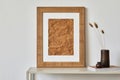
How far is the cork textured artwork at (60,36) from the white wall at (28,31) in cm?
16

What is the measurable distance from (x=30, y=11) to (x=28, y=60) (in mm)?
487

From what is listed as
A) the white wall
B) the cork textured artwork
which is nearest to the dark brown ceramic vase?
the white wall

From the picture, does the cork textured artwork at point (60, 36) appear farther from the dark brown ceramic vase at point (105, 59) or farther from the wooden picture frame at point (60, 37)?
the dark brown ceramic vase at point (105, 59)

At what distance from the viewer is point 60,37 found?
7.13 feet

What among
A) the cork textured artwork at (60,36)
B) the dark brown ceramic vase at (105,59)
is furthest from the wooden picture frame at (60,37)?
the dark brown ceramic vase at (105,59)

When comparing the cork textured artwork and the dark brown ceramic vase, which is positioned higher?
the cork textured artwork

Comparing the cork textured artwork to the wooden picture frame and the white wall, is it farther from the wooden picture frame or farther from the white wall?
the white wall

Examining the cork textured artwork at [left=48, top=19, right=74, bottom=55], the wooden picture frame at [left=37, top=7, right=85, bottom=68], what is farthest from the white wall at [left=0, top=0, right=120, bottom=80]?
the cork textured artwork at [left=48, top=19, right=74, bottom=55]

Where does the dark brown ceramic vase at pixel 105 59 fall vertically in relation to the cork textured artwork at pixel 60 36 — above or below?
below

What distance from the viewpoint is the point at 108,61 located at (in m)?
2.01

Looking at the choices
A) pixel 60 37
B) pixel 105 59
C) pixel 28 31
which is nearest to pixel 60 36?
pixel 60 37

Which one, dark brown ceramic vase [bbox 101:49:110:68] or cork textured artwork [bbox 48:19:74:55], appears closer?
dark brown ceramic vase [bbox 101:49:110:68]

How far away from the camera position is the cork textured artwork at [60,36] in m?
2.16

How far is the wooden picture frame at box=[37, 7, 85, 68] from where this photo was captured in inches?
85.0
